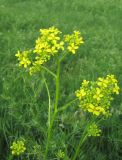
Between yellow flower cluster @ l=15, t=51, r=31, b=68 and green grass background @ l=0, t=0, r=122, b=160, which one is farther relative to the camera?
green grass background @ l=0, t=0, r=122, b=160

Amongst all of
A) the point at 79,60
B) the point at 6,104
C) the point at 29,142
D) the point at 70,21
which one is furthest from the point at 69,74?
the point at 70,21

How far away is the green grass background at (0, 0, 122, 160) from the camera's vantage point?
10.5 ft

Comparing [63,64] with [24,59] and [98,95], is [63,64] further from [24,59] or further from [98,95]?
[98,95]

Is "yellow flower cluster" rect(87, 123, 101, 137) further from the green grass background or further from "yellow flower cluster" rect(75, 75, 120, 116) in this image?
the green grass background

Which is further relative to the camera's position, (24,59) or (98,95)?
(24,59)

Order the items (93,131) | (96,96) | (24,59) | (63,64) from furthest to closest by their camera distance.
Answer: (63,64) < (93,131) < (24,59) < (96,96)

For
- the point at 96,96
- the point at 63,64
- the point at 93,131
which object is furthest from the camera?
the point at 63,64

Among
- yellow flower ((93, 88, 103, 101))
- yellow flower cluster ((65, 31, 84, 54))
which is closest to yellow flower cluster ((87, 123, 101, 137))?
yellow flower ((93, 88, 103, 101))

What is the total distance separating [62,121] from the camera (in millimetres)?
3201

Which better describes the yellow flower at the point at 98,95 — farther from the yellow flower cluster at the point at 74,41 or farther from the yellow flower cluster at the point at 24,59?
the yellow flower cluster at the point at 24,59

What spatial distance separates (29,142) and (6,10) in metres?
4.84

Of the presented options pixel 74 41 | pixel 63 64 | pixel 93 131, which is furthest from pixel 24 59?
pixel 63 64

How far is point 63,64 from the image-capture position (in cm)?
506

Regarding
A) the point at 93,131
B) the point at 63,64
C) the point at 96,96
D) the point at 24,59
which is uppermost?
the point at 63,64
